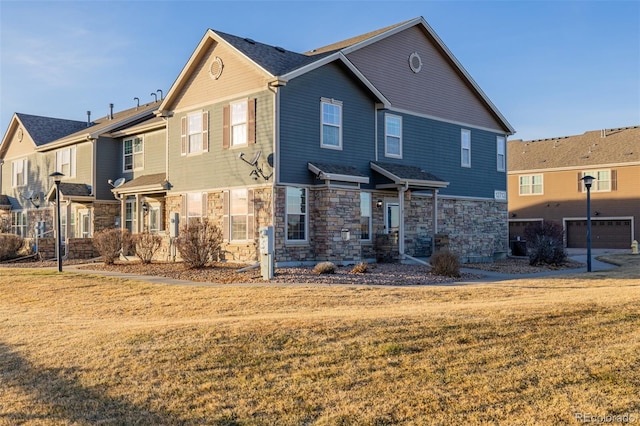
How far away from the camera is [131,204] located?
2770 centimetres

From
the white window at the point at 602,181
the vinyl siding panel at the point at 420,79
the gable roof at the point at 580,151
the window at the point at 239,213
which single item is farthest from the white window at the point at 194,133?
the gable roof at the point at 580,151

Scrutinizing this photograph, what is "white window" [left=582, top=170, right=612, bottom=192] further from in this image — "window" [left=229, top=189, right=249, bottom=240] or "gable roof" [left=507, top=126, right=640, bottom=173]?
"window" [left=229, top=189, right=249, bottom=240]

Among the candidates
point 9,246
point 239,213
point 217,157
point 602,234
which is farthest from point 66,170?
point 602,234

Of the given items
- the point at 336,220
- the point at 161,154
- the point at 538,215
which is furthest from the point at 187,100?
the point at 538,215

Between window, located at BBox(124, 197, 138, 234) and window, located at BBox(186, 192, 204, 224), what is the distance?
16.1 ft

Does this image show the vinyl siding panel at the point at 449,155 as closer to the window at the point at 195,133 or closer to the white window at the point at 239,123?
the white window at the point at 239,123

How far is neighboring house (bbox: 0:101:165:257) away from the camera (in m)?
28.2

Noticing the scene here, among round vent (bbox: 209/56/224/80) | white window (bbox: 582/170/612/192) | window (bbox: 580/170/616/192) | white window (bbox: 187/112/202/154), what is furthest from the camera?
white window (bbox: 582/170/612/192)

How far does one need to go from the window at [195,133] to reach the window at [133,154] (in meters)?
5.07

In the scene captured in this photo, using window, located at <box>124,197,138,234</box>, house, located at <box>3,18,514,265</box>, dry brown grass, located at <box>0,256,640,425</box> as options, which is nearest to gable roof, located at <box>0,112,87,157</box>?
house, located at <box>3,18,514,265</box>

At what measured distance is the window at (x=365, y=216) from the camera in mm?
21734

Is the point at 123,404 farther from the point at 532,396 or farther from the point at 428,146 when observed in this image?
the point at 428,146

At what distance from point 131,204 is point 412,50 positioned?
14.0 metres

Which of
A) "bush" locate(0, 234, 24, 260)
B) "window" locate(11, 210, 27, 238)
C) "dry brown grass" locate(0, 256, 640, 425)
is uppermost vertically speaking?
"window" locate(11, 210, 27, 238)
